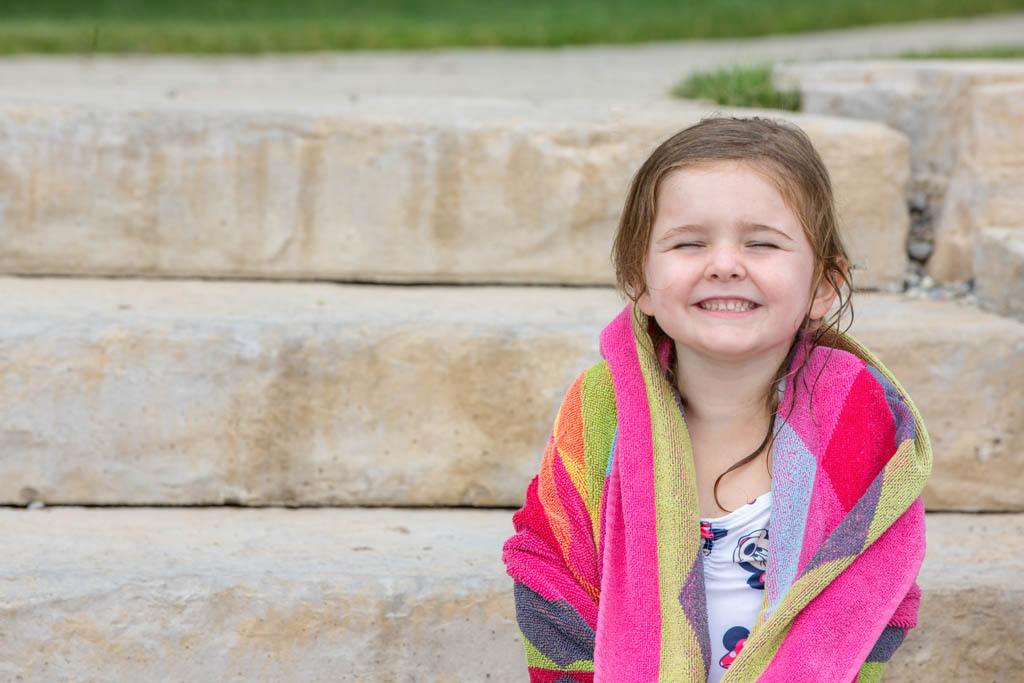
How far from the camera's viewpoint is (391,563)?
→ 2061 millimetres

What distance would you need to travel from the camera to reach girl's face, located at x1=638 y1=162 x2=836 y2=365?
1.55 m

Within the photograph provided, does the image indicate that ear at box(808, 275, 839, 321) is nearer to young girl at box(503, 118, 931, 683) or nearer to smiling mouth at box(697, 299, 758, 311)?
young girl at box(503, 118, 931, 683)

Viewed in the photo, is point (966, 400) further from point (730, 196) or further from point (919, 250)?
point (730, 196)

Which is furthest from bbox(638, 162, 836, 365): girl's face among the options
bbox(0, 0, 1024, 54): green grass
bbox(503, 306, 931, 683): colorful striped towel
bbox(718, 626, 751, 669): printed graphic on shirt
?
bbox(0, 0, 1024, 54): green grass

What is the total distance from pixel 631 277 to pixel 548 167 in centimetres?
111

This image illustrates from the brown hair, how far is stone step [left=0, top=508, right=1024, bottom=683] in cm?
61

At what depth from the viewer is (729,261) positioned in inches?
60.3

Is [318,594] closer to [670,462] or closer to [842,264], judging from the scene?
[670,462]

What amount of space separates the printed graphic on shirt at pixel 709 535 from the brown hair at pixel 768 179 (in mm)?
55

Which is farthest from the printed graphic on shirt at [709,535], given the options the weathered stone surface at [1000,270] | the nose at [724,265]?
the weathered stone surface at [1000,270]

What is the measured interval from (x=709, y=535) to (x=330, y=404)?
3.18ft

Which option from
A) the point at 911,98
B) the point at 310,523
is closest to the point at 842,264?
the point at 310,523

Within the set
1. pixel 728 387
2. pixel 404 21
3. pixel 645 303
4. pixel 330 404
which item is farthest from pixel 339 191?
pixel 404 21

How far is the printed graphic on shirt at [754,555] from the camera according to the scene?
1.59 metres
